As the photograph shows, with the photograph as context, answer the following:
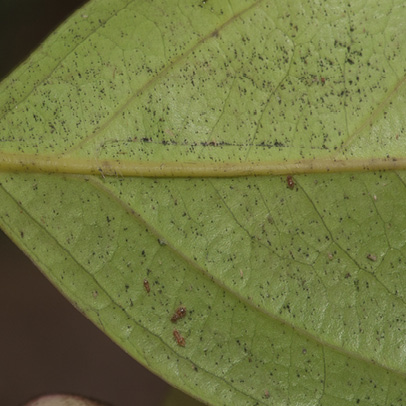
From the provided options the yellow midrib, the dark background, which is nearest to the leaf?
the yellow midrib

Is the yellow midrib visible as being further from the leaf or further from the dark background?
the dark background

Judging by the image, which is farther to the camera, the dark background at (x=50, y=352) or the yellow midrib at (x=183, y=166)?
the dark background at (x=50, y=352)

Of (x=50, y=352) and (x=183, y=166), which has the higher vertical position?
(x=183, y=166)

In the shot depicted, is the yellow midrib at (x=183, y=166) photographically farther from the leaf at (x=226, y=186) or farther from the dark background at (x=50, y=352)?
the dark background at (x=50, y=352)

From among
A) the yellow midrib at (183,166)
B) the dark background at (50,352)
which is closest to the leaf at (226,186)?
the yellow midrib at (183,166)

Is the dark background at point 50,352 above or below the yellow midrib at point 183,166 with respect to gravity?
below

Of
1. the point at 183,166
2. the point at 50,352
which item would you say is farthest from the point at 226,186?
the point at 50,352

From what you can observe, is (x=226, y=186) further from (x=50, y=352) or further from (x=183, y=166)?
(x=50, y=352)
